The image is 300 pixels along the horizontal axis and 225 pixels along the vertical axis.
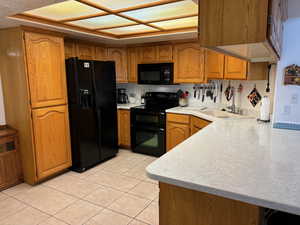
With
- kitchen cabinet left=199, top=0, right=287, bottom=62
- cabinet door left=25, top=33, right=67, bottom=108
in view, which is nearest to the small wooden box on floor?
cabinet door left=25, top=33, right=67, bottom=108

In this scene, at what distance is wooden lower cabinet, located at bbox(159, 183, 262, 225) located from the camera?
1.03m

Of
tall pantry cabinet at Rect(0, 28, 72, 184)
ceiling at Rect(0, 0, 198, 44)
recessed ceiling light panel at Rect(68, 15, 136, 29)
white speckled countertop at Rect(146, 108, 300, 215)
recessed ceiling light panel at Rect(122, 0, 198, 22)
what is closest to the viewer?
white speckled countertop at Rect(146, 108, 300, 215)

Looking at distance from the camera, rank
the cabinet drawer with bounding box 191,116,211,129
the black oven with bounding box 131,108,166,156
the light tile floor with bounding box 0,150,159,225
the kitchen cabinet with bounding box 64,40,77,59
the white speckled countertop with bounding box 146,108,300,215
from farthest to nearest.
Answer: the black oven with bounding box 131,108,166,156 < the kitchen cabinet with bounding box 64,40,77,59 < the cabinet drawer with bounding box 191,116,211,129 < the light tile floor with bounding box 0,150,159,225 < the white speckled countertop with bounding box 146,108,300,215

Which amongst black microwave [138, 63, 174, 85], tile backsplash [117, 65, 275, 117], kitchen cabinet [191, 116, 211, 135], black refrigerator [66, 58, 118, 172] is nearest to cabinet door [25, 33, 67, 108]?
black refrigerator [66, 58, 118, 172]

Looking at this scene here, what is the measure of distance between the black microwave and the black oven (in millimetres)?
583

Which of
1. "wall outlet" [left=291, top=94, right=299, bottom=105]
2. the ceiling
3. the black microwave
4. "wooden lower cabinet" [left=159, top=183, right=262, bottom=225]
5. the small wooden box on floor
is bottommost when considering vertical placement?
the small wooden box on floor

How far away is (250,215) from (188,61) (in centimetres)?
288

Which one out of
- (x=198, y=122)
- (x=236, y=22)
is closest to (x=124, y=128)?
(x=198, y=122)

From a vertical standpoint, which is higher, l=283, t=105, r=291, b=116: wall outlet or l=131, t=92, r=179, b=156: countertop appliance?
l=283, t=105, r=291, b=116: wall outlet

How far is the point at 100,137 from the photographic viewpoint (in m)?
3.50

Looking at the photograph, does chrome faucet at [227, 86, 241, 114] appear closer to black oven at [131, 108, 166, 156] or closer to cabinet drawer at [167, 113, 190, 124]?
cabinet drawer at [167, 113, 190, 124]

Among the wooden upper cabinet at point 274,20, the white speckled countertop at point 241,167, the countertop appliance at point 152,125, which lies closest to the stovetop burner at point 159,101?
the countertop appliance at point 152,125

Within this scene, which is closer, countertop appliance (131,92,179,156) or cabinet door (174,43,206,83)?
cabinet door (174,43,206,83)

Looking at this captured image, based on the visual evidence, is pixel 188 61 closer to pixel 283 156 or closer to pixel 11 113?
pixel 283 156
